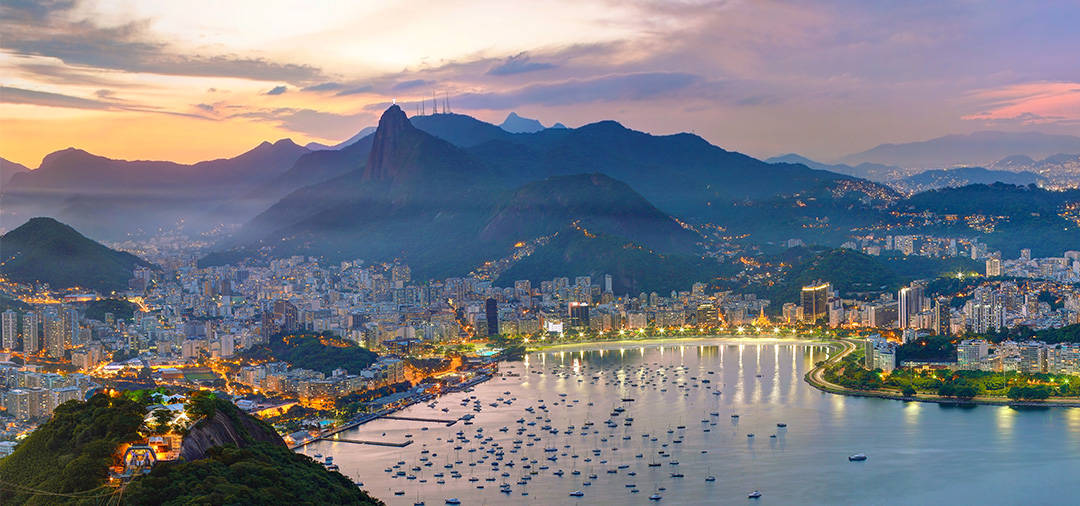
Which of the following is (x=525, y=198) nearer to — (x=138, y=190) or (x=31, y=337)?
(x=31, y=337)

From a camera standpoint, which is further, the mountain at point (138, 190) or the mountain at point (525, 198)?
the mountain at point (138, 190)

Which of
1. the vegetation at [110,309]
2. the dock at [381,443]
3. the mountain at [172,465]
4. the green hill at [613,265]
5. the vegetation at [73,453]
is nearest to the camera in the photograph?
the mountain at [172,465]

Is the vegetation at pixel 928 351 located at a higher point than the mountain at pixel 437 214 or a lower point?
lower

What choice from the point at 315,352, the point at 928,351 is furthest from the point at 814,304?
the point at 315,352

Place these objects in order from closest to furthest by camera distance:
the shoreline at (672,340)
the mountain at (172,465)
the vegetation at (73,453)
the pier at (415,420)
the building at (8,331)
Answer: the mountain at (172,465), the vegetation at (73,453), the pier at (415,420), the building at (8,331), the shoreline at (672,340)

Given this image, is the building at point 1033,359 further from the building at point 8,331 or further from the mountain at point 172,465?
the building at point 8,331

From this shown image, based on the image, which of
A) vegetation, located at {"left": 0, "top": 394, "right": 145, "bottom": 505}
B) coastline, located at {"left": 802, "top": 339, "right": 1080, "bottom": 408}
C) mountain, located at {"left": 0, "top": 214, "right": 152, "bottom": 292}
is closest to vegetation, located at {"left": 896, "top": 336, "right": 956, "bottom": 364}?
coastline, located at {"left": 802, "top": 339, "right": 1080, "bottom": 408}

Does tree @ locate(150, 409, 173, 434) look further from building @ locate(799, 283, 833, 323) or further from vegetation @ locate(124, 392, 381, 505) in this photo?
building @ locate(799, 283, 833, 323)

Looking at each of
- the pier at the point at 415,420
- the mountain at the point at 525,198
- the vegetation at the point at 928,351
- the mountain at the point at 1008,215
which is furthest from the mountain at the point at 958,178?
the pier at the point at 415,420
